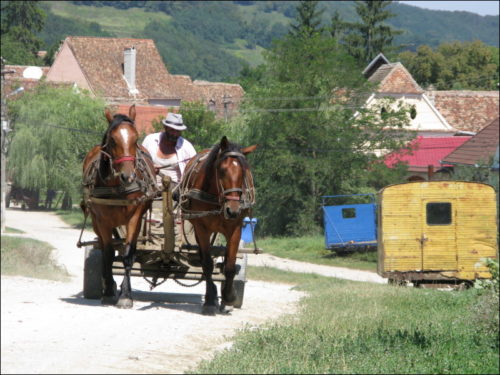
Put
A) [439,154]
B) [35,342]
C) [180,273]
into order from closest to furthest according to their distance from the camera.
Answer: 1. [35,342]
2. [180,273]
3. [439,154]

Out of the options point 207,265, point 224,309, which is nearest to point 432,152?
point 224,309

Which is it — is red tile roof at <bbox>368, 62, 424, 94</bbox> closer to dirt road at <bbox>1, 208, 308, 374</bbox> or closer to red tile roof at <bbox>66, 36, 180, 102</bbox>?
red tile roof at <bbox>66, 36, 180, 102</bbox>

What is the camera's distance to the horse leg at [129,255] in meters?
12.8

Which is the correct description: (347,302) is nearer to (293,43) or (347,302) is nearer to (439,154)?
(293,43)

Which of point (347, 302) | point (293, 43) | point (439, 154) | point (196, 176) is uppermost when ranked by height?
point (293, 43)

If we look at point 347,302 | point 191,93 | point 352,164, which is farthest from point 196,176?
point 191,93

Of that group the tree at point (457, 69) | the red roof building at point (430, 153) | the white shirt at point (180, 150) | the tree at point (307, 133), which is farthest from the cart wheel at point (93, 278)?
the tree at point (457, 69)

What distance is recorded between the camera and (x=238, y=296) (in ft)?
47.5

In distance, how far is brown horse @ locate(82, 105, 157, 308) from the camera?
1259 cm

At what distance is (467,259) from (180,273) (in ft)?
42.1

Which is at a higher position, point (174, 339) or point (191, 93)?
point (191, 93)

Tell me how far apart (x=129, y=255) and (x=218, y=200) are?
4.68 feet

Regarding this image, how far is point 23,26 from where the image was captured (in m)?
110

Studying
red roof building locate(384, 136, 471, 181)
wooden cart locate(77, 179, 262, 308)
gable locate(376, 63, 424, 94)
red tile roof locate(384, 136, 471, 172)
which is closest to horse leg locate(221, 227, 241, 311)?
wooden cart locate(77, 179, 262, 308)
